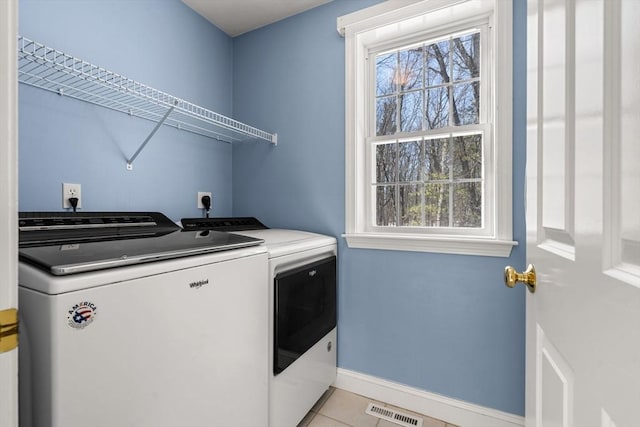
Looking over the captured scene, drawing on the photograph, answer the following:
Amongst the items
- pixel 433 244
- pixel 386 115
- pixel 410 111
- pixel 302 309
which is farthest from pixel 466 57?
pixel 302 309

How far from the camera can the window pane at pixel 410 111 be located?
6.08ft

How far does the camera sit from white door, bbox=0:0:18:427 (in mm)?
455

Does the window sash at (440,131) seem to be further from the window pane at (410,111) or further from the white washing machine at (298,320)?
the white washing machine at (298,320)

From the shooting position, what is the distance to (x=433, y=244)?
5.45 feet

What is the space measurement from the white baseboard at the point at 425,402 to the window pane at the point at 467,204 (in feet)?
3.34

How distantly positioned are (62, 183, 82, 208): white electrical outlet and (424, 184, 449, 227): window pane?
1.92m

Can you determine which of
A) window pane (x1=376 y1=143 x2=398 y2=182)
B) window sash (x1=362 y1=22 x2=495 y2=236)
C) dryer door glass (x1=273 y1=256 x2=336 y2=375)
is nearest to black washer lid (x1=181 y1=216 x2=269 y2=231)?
dryer door glass (x1=273 y1=256 x2=336 y2=375)

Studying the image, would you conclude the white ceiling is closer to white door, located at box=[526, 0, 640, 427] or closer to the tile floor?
white door, located at box=[526, 0, 640, 427]

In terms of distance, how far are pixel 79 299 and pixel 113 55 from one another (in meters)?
1.50

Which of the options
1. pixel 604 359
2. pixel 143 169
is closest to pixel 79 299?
pixel 604 359

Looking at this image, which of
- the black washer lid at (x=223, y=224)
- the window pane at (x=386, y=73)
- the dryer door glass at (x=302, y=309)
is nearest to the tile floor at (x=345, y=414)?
the dryer door glass at (x=302, y=309)

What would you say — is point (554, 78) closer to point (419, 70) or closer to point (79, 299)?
point (79, 299)

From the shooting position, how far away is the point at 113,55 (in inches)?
61.5

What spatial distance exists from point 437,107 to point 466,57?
1.04ft
